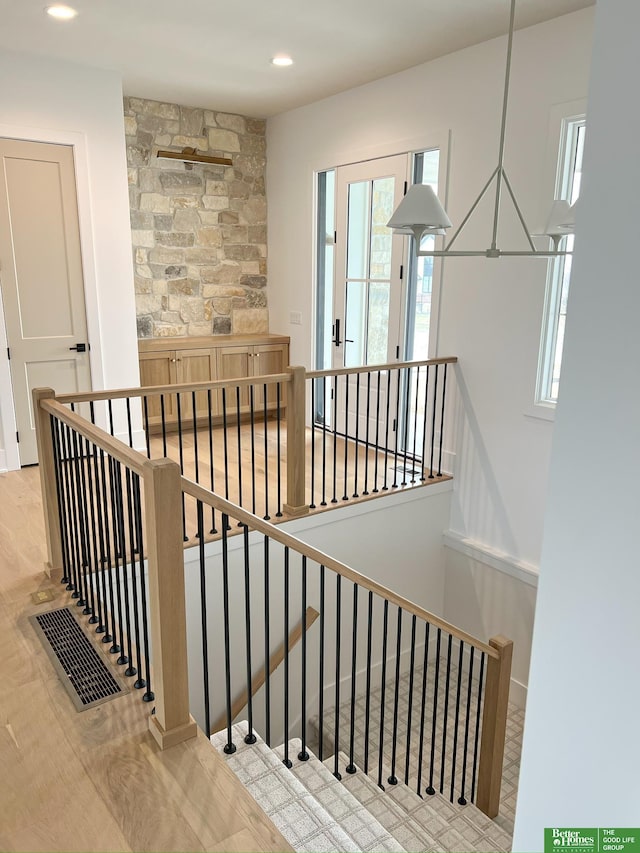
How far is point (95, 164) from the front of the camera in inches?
182

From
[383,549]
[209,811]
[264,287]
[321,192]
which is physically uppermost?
[321,192]

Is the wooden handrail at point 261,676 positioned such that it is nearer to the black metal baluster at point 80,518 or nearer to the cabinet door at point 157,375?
the black metal baluster at point 80,518

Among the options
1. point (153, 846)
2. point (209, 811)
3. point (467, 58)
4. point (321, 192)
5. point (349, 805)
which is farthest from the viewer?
point (321, 192)

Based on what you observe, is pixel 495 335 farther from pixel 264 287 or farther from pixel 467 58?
pixel 264 287

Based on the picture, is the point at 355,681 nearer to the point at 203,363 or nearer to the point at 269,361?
the point at 203,363

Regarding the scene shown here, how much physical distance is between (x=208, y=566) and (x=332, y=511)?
922mm

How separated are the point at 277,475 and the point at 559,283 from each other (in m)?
2.19

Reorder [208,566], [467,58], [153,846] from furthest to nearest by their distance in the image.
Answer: [467,58] → [208,566] → [153,846]

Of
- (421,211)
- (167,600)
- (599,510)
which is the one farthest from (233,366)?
(599,510)

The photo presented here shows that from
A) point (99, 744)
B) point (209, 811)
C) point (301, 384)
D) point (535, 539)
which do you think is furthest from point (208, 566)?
point (535, 539)

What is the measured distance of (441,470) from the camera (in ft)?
15.8

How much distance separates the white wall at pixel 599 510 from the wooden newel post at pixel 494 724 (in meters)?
2.36

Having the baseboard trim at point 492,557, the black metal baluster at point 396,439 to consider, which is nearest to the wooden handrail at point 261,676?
the black metal baluster at point 396,439

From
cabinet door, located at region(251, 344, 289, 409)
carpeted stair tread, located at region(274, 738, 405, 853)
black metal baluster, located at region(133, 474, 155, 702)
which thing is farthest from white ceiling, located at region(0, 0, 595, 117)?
carpeted stair tread, located at region(274, 738, 405, 853)
